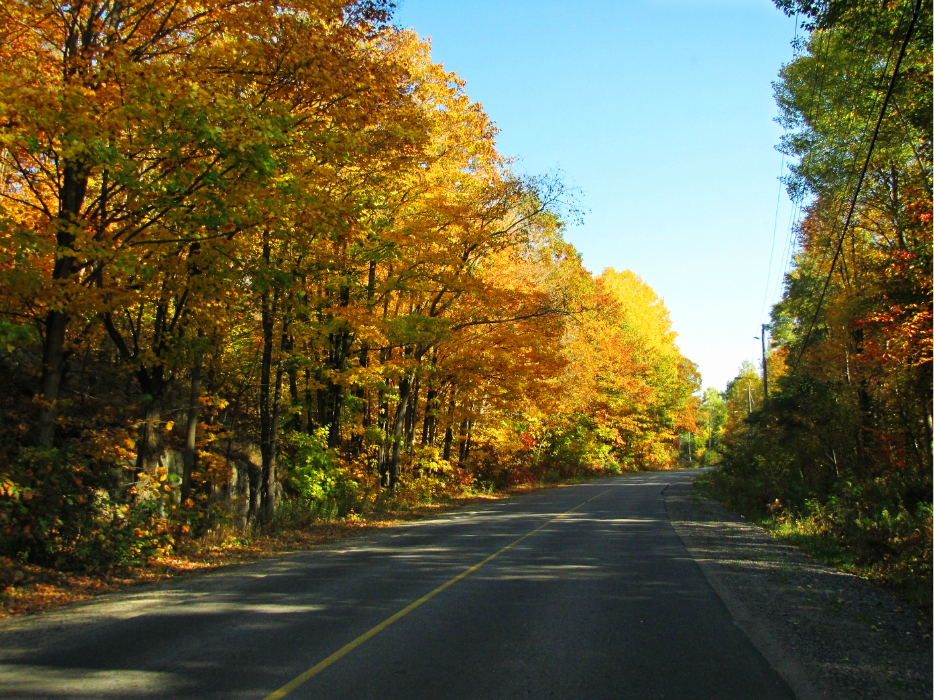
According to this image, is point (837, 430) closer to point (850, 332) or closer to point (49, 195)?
point (850, 332)

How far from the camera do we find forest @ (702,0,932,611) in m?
11.9

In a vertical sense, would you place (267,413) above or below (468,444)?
above

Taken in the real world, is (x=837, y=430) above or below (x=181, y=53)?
below

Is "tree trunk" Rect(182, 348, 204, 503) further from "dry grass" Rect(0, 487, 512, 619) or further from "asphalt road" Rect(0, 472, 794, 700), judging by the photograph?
"asphalt road" Rect(0, 472, 794, 700)

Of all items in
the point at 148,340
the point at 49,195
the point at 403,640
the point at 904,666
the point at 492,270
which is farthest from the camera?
the point at 492,270

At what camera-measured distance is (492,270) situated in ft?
79.6

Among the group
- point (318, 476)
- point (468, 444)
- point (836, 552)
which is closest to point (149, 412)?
point (318, 476)

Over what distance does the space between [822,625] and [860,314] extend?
44.7 ft

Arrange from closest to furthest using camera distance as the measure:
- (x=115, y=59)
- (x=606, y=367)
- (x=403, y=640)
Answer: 1. (x=403, y=640)
2. (x=115, y=59)
3. (x=606, y=367)

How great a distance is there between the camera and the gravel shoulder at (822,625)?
5.36 m

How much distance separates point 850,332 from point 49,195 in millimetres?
22243

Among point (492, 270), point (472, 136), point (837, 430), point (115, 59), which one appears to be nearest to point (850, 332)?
point (837, 430)

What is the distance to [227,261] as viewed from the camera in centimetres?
1114

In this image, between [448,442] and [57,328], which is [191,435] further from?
[448,442]
